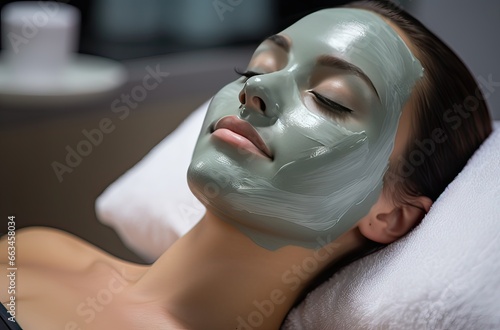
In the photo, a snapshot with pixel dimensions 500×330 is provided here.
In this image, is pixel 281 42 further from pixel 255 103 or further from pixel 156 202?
pixel 156 202

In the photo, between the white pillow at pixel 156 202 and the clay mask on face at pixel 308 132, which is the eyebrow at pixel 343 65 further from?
the white pillow at pixel 156 202

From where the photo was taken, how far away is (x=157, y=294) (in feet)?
3.02

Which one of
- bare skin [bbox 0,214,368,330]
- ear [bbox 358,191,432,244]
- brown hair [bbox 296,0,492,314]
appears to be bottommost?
bare skin [bbox 0,214,368,330]

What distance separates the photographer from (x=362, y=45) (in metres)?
0.89

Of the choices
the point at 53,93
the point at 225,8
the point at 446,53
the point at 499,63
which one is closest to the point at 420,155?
the point at 446,53

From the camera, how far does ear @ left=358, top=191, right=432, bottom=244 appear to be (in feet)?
3.04

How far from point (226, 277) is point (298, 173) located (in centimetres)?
17

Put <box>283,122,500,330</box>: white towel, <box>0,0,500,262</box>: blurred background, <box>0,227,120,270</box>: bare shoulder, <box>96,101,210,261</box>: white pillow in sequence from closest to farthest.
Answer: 1. <box>283,122,500,330</box>: white towel
2. <box>0,227,120,270</box>: bare shoulder
3. <box>96,101,210,261</box>: white pillow
4. <box>0,0,500,262</box>: blurred background

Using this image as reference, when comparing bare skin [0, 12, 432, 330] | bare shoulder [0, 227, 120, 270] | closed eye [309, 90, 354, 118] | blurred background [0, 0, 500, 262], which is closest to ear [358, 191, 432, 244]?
bare skin [0, 12, 432, 330]

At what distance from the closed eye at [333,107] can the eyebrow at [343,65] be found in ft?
0.13

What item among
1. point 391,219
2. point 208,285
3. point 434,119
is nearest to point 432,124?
Result: point 434,119

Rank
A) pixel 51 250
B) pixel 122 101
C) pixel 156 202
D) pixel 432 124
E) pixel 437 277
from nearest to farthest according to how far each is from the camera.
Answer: pixel 437 277 < pixel 432 124 < pixel 51 250 < pixel 156 202 < pixel 122 101

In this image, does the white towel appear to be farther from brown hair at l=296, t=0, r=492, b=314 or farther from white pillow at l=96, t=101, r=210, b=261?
white pillow at l=96, t=101, r=210, b=261

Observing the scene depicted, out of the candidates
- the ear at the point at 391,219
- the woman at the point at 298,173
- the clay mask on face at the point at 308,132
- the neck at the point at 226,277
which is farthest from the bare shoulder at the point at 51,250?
the ear at the point at 391,219
